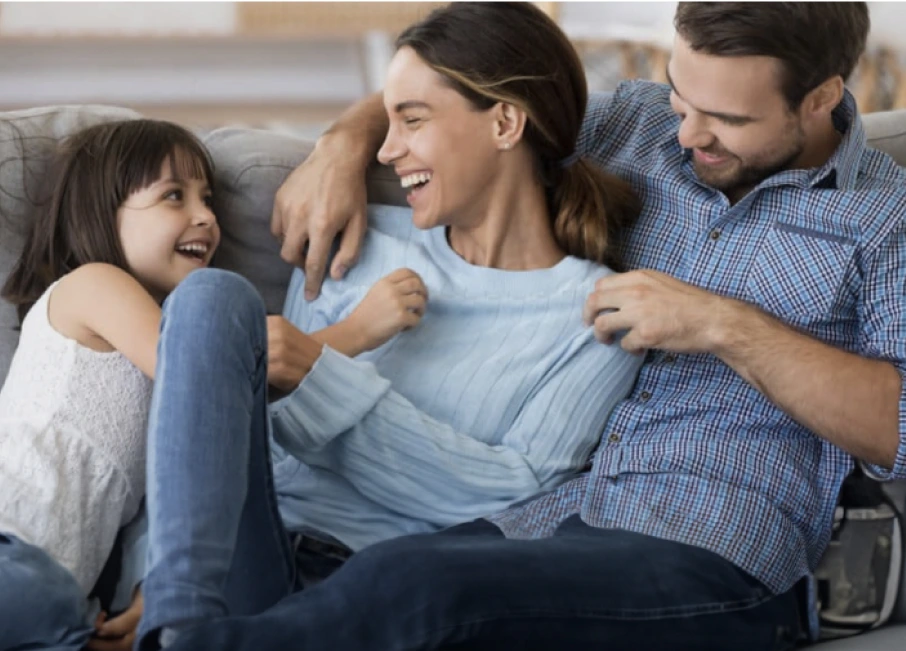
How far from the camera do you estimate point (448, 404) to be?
5.60ft

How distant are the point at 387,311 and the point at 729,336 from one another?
43 cm

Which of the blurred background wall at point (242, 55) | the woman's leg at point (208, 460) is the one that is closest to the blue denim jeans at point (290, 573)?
the woman's leg at point (208, 460)

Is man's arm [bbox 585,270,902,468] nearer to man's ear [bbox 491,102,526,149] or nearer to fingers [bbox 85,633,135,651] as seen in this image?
man's ear [bbox 491,102,526,149]

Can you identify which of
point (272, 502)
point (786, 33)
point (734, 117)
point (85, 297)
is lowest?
point (272, 502)

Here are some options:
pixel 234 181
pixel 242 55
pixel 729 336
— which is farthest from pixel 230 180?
pixel 242 55

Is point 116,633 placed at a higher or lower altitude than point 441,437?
lower

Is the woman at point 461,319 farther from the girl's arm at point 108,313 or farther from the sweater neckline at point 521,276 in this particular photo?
the girl's arm at point 108,313

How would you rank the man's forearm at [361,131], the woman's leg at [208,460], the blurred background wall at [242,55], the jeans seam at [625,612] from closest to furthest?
the woman's leg at [208,460] → the jeans seam at [625,612] → the man's forearm at [361,131] → the blurred background wall at [242,55]

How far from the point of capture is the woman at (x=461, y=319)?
1.63m

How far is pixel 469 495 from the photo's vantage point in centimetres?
169

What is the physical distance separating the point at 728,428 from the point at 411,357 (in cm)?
42

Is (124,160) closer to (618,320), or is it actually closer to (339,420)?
(339,420)

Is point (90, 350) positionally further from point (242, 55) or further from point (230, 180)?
point (242, 55)

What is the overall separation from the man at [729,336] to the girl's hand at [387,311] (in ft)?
0.37
